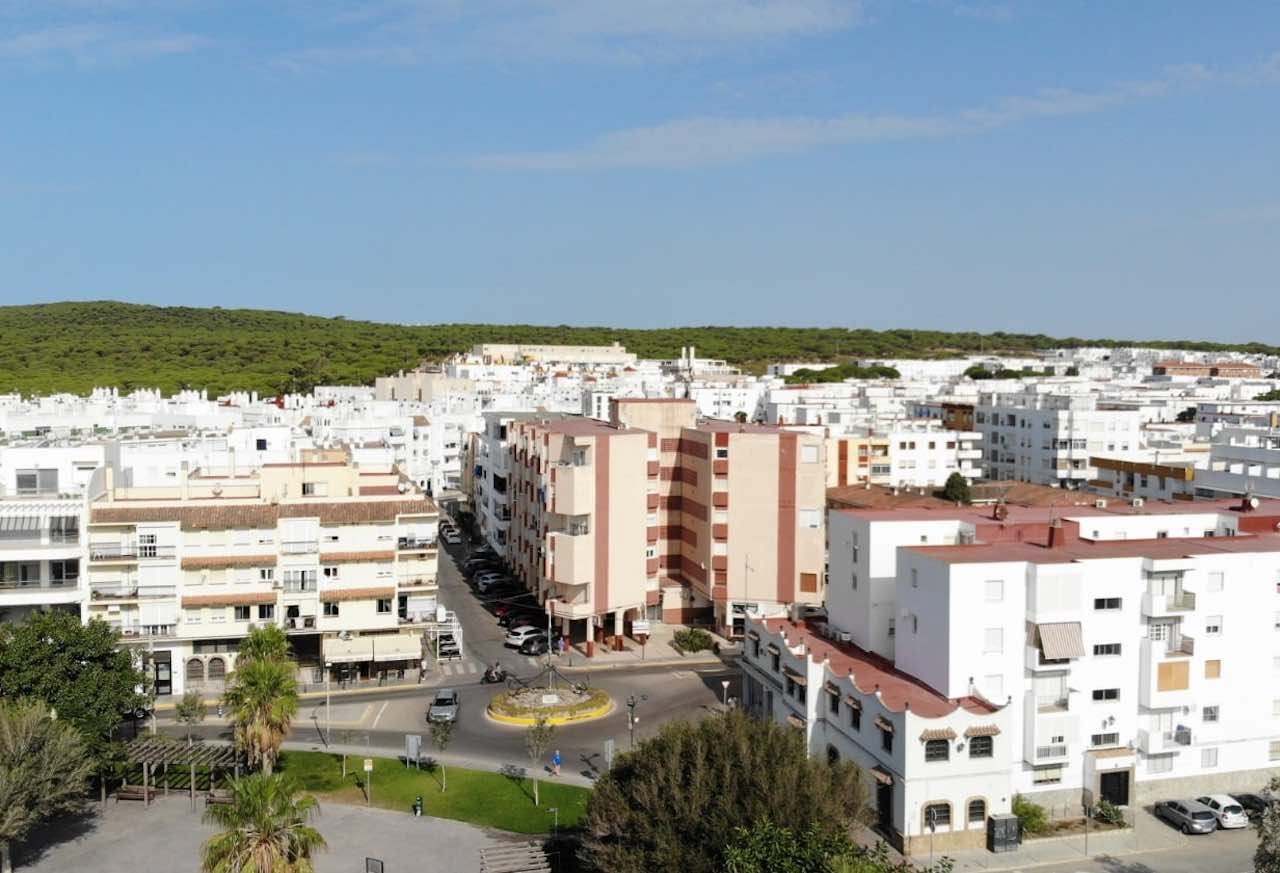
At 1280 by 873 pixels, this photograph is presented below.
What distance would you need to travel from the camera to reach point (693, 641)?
5331 centimetres

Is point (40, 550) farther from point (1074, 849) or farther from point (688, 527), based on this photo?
point (1074, 849)

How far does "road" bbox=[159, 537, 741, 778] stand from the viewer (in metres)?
40.7

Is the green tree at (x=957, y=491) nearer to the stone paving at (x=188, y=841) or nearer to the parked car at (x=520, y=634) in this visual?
the parked car at (x=520, y=634)

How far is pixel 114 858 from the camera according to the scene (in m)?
31.3

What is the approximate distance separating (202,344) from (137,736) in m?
151

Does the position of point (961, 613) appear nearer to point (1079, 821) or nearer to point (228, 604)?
point (1079, 821)

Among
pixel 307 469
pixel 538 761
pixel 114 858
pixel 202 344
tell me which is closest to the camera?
pixel 114 858

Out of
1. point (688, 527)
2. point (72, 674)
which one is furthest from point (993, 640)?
point (72, 674)

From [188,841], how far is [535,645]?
23.1 meters

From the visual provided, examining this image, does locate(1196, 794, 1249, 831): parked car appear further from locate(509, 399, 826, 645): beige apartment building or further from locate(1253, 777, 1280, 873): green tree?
locate(509, 399, 826, 645): beige apartment building

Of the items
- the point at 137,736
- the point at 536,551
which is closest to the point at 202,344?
the point at 536,551

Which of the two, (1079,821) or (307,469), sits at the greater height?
(307,469)

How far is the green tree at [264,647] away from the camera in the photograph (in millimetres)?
36344

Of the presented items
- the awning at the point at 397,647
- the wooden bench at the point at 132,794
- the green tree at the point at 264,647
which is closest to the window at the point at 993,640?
the green tree at the point at 264,647
